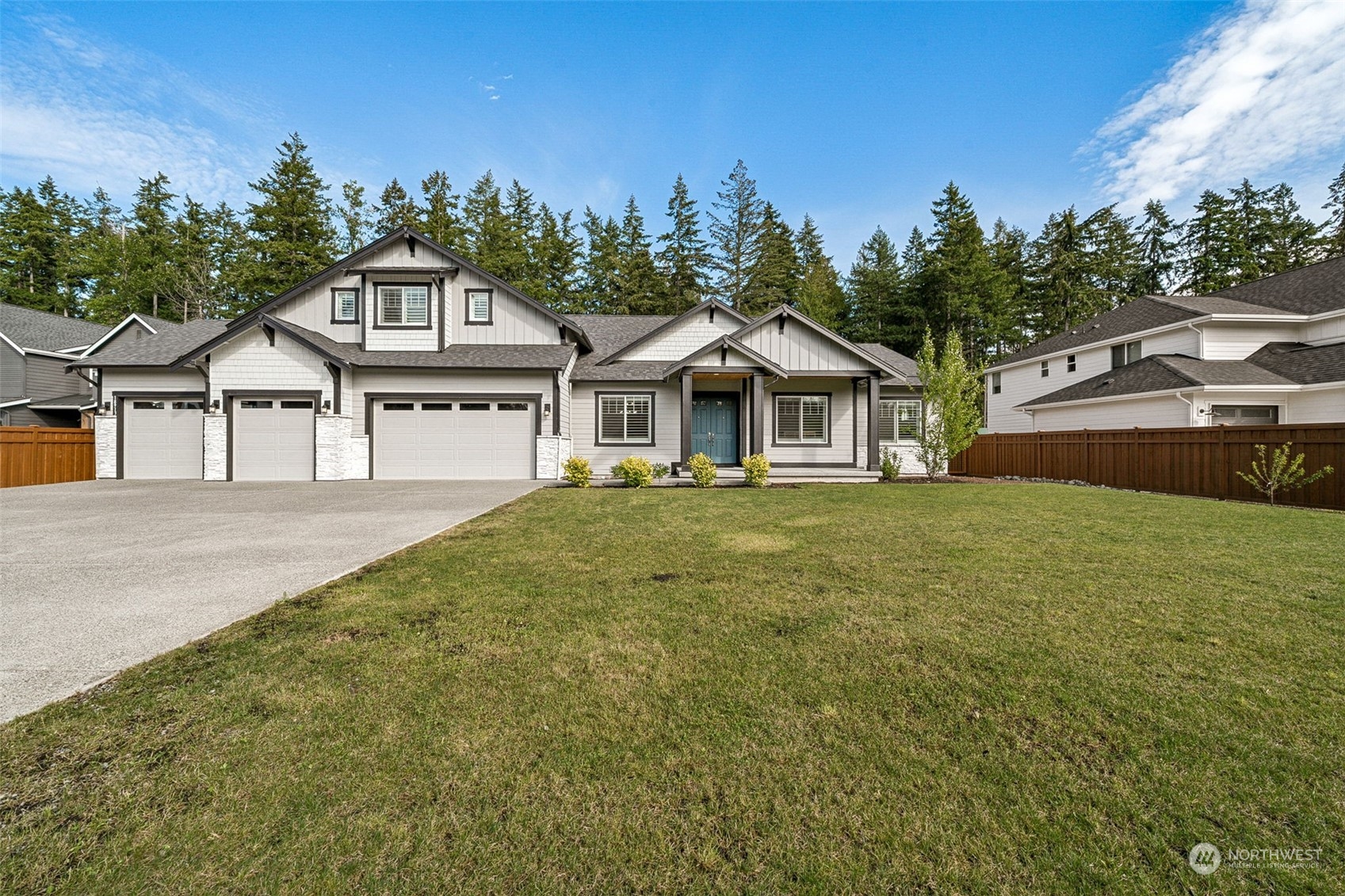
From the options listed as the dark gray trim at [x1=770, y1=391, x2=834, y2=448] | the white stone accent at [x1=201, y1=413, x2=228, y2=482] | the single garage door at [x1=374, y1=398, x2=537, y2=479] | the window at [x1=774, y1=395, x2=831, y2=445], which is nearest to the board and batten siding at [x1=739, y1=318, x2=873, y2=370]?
the dark gray trim at [x1=770, y1=391, x2=834, y2=448]

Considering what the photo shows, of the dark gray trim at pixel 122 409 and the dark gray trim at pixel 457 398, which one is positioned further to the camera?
the dark gray trim at pixel 122 409

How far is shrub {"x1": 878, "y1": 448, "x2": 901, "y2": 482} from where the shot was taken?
1491 centimetres

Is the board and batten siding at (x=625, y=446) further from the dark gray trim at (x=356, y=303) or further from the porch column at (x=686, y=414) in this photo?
the dark gray trim at (x=356, y=303)

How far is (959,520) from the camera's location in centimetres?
799

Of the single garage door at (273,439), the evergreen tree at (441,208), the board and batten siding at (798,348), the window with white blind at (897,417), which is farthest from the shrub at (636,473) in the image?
the evergreen tree at (441,208)

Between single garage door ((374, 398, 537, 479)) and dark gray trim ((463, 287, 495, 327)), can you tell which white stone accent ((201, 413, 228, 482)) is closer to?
single garage door ((374, 398, 537, 479))

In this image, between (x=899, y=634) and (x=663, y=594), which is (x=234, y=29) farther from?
(x=899, y=634)

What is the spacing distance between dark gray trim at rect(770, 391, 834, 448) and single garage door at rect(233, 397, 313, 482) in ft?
45.3

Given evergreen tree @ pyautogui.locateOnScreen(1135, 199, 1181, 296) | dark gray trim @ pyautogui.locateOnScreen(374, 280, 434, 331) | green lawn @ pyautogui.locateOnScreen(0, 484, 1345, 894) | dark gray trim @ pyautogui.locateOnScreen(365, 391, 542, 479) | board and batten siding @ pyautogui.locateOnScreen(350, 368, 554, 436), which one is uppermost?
evergreen tree @ pyautogui.locateOnScreen(1135, 199, 1181, 296)

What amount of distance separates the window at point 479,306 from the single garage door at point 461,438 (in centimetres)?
296

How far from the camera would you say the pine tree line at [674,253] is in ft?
103

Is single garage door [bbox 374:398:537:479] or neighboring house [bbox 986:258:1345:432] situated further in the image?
neighboring house [bbox 986:258:1345:432]

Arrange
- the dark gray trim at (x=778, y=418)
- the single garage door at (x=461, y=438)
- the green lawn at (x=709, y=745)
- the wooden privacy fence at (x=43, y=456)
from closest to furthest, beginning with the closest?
the green lawn at (x=709, y=745), the wooden privacy fence at (x=43, y=456), the single garage door at (x=461, y=438), the dark gray trim at (x=778, y=418)

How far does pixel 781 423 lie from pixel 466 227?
27036 millimetres
